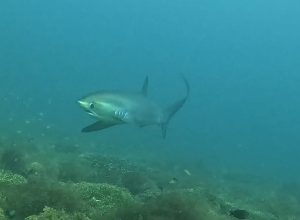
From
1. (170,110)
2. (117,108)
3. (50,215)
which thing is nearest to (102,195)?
(117,108)

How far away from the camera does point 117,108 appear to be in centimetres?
892

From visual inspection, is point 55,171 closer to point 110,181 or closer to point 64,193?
point 110,181

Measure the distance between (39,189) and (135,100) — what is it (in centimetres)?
260

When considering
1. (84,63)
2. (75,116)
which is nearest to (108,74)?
(84,63)

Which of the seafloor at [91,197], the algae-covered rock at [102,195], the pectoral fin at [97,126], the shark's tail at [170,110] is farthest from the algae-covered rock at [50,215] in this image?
the shark's tail at [170,110]

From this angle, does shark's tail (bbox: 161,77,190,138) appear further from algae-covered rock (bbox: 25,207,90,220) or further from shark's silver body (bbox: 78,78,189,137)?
algae-covered rock (bbox: 25,207,90,220)

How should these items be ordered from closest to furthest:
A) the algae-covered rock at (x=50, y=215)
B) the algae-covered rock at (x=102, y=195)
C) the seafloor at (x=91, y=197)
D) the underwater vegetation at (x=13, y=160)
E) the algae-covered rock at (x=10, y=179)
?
the algae-covered rock at (x=50, y=215) → the seafloor at (x=91, y=197) → the algae-covered rock at (x=10, y=179) → the algae-covered rock at (x=102, y=195) → the underwater vegetation at (x=13, y=160)

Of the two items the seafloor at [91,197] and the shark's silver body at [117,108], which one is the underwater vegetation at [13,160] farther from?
the shark's silver body at [117,108]

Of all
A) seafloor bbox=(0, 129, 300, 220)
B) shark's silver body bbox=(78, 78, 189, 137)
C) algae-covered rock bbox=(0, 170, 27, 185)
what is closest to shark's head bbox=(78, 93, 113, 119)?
shark's silver body bbox=(78, 78, 189, 137)

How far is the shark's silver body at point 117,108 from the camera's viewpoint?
8.67 metres

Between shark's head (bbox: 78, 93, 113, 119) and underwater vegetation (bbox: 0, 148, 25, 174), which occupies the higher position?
shark's head (bbox: 78, 93, 113, 119)

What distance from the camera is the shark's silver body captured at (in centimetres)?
867

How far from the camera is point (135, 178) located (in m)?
13.9

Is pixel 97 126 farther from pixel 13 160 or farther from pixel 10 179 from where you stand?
pixel 13 160
